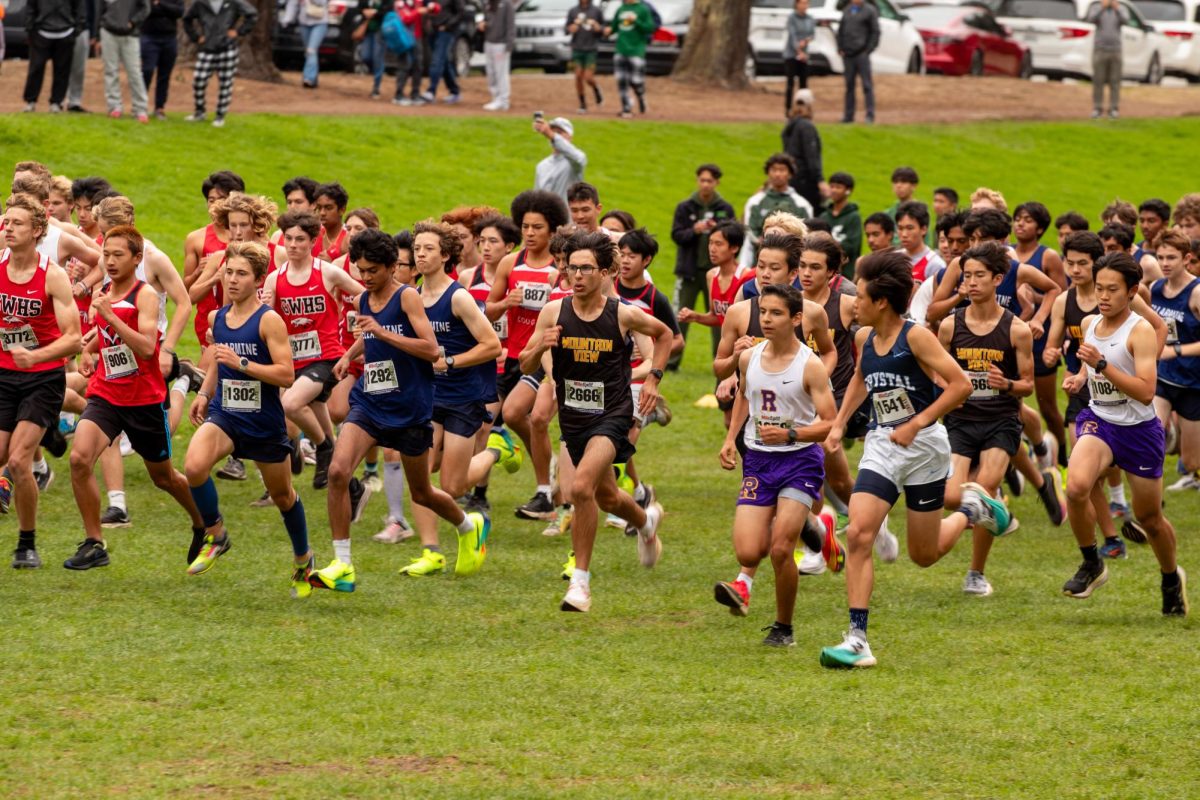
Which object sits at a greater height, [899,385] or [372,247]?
[372,247]

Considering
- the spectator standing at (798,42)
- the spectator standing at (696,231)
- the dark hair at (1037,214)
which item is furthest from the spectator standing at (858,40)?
the dark hair at (1037,214)

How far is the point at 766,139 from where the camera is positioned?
28.5 meters

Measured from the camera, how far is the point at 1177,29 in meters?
38.4

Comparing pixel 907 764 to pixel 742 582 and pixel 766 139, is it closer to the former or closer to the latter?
pixel 742 582

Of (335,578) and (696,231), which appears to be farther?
(696,231)

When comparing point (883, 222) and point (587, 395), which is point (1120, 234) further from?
point (587, 395)

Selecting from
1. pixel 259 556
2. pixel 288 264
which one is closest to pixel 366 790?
pixel 259 556

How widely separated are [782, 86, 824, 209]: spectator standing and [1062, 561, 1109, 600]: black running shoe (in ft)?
37.2

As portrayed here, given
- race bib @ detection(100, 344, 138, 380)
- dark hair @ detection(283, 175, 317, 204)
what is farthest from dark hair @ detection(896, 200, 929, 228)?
race bib @ detection(100, 344, 138, 380)

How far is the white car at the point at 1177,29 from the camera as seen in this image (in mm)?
38500

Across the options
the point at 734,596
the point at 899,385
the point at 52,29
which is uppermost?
the point at 52,29

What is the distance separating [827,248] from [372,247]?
256 centimetres

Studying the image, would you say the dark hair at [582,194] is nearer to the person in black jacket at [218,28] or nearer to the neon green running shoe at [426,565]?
the neon green running shoe at [426,565]

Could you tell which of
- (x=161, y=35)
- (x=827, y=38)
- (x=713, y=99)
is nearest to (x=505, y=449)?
(x=161, y=35)
